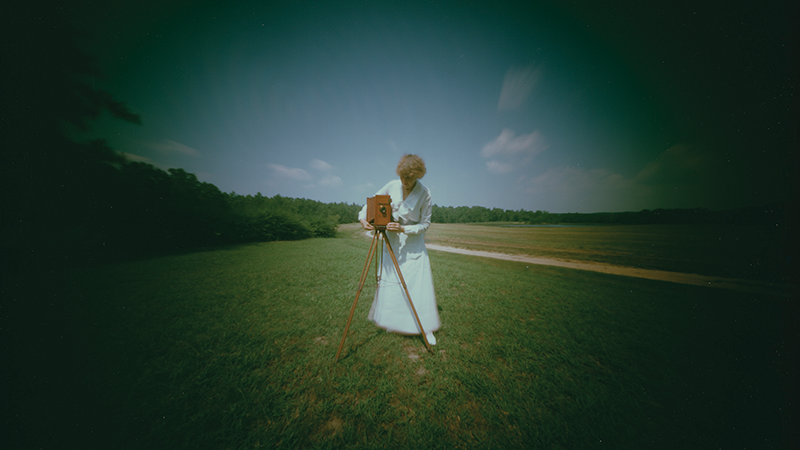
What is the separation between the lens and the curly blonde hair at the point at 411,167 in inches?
100

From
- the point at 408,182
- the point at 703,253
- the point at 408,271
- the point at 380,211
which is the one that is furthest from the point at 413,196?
the point at 703,253

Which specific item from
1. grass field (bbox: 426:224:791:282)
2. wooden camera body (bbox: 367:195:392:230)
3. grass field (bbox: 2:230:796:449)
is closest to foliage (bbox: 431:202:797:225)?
grass field (bbox: 426:224:791:282)

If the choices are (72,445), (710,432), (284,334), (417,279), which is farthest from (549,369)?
(72,445)

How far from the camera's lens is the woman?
2785mm

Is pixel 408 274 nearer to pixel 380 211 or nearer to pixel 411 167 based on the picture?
pixel 380 211

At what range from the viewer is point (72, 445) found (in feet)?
5.32

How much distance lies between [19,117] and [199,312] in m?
5.90

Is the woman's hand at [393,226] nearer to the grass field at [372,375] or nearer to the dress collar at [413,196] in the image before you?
the dress collar at [413,196]

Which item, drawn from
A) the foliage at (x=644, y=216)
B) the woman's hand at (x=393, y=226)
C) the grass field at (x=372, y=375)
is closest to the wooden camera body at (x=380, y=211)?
the woman's hand at (x=393, y=226)

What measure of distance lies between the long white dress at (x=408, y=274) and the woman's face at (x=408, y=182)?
66 mm

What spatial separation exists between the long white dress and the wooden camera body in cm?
30

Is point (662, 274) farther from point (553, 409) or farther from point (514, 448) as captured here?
point (514, 448)

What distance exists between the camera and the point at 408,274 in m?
2.79

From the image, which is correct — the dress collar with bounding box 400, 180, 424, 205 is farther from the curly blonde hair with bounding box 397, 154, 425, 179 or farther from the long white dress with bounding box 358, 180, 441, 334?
the curly blonde hair with bounding box 397, 154, 425, 179
